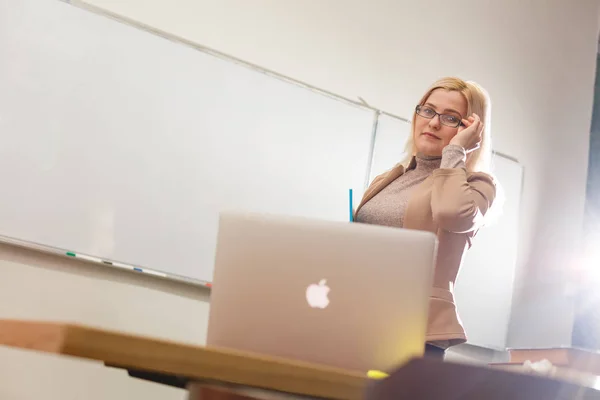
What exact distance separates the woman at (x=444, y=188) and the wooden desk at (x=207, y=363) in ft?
2.43

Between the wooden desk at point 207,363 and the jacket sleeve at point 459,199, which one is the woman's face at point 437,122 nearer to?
the jacket sleeve at point 459,199

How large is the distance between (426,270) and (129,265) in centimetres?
140

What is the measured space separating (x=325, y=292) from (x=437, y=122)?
91 centimetres

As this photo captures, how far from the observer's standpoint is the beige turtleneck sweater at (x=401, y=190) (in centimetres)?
154

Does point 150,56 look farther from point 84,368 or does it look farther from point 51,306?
point 84,368

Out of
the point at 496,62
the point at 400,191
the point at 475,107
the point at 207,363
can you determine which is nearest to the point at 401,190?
the point at 400,191

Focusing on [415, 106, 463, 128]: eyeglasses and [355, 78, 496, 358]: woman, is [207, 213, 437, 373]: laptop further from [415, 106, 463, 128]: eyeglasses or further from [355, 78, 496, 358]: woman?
[415, 106, 463, 128]: eyeglasses

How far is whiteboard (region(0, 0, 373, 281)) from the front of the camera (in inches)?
77.3

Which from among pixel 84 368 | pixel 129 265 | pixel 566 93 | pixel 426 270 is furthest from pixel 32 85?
pixel 566 93

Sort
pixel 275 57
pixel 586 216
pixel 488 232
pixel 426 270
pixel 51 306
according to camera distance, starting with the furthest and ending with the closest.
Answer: pixel 586 216, pixel 488 232, pixel 275 57, pixel 51 306, pixel 426 270

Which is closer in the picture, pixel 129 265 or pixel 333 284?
pixel 333 284

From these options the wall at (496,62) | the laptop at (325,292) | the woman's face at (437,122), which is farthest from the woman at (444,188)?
the wall at (496,62)

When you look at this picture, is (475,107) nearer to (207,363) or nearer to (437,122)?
(437,122)

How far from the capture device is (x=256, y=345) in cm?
93
